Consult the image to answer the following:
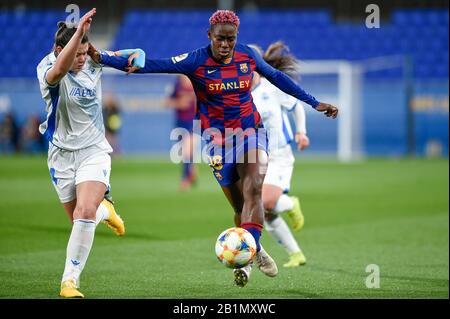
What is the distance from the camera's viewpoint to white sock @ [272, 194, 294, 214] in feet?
31.7

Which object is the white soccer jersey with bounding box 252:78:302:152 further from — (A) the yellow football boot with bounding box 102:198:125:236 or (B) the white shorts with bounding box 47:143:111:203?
(B) the white shorts with bounding box 47:143:111:203

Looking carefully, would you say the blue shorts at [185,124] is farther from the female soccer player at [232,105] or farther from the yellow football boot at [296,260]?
the female soccer player at [232,105]

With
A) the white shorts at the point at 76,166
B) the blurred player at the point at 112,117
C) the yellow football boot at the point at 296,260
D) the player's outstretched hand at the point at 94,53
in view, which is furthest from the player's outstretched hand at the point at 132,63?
the blurred player at the point at 112,117

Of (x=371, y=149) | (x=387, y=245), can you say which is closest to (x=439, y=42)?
(x=371, y=149)

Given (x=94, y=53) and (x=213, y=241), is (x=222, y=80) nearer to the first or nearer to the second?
(x=94, y=53)

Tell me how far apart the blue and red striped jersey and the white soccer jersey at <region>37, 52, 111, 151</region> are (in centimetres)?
25

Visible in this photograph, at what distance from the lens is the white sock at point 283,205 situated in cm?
967

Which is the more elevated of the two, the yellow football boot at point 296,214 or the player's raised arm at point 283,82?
the player's raised arm at point 283,82

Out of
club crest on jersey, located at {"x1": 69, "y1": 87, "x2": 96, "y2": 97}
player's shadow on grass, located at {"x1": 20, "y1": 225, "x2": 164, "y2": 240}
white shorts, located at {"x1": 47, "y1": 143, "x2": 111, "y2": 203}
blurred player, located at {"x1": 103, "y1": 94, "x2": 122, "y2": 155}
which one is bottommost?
player's shadow on grass, located at {"x1": 20, "y1": 225, "x2": 164, "y2": 240}

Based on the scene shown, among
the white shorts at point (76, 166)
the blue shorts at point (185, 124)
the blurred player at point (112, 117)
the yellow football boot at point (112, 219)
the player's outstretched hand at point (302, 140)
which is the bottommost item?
the yellow football boot at point (112, 219)

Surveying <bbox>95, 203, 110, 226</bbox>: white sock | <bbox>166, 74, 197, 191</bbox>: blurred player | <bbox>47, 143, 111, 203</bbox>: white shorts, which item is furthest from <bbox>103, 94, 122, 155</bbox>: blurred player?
<bbox>47, 143, 111, 203</bbox>: white shorts

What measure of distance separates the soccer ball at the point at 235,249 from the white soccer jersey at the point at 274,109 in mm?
2690

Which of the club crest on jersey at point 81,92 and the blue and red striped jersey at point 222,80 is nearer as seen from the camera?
the club crest on jersey at point 81,92

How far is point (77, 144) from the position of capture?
24.3 feet
